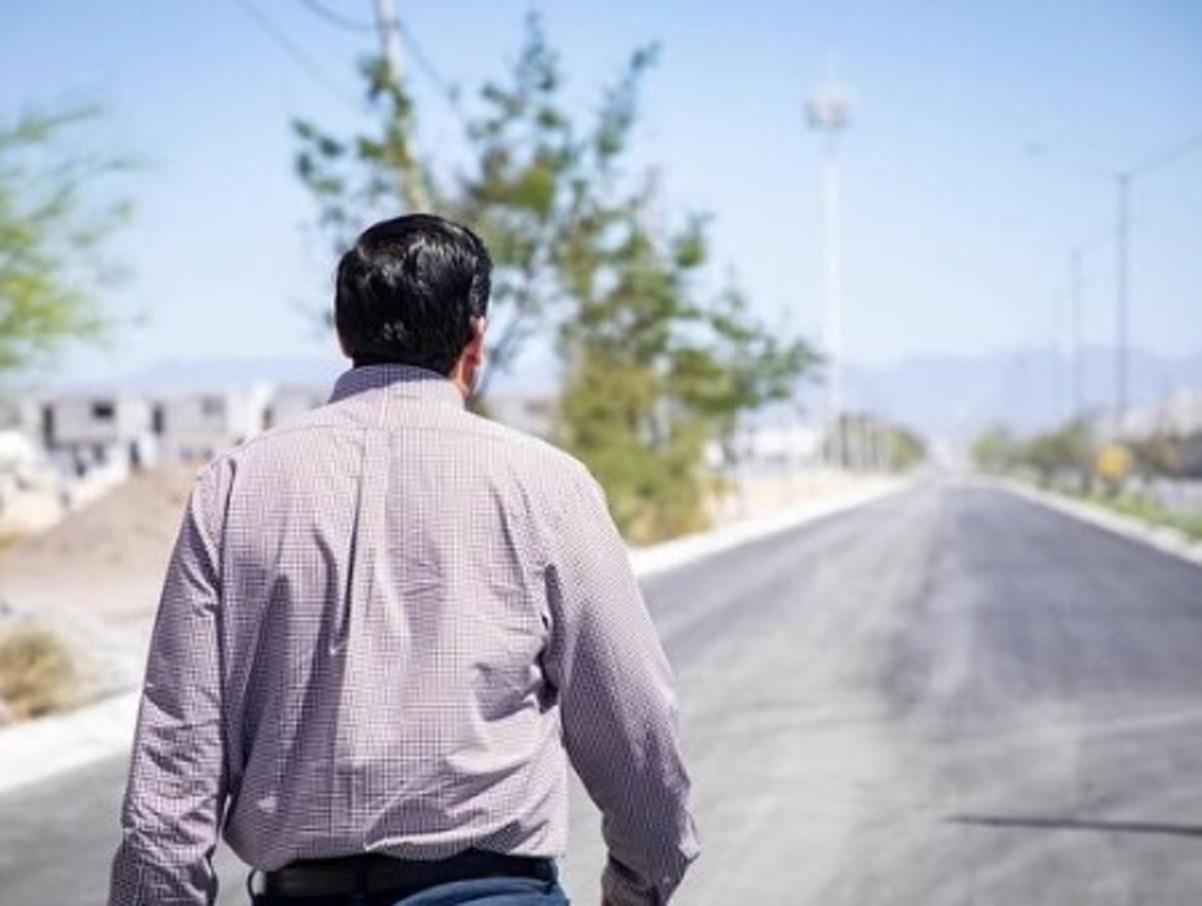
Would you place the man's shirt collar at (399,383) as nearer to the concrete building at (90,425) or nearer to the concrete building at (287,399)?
the concrete building at (287,399)

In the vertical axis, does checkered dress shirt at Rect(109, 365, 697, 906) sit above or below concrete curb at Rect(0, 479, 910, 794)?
above

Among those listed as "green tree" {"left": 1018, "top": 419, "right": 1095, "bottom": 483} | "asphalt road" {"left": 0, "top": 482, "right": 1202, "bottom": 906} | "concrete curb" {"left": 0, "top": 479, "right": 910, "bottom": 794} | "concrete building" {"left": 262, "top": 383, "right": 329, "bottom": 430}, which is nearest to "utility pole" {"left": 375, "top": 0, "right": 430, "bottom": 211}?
"asphalt road" {"left": 0, "top": 482, "right": 1202, "bottom": 906}

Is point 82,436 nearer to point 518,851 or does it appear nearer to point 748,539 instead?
point 748,539

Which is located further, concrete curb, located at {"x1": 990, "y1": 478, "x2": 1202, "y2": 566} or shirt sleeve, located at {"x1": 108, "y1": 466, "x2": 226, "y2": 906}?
concrete curb, located at {"x1": 990, "y1": 478, "x2": 1202, "y2": 566}

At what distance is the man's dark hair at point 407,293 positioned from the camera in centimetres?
231

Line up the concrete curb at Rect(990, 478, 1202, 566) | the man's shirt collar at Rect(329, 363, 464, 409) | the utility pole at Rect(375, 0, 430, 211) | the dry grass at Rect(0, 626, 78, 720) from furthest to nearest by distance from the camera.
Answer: the concrete curb at Rect(990, 478, 1202, 566)
the utility pole at Rect(375, 0, 430, 211)
the dry grass at Rect(0, 626, 78, 720)
the man's shirt collar at Rect(329, 363, 464, 409)

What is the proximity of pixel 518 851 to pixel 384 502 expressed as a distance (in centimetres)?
49

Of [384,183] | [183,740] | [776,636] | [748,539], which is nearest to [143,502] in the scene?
[384,183]

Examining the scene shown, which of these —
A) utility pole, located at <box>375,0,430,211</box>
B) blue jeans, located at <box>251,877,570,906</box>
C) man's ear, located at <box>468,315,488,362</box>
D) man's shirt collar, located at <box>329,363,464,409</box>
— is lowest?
blue jeans, located at <box>251,877,570,906</box>

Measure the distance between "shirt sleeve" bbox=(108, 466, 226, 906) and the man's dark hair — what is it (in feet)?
1.03

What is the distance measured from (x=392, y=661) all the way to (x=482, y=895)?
325 mm

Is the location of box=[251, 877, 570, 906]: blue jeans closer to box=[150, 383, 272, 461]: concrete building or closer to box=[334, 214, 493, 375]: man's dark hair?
box=[334, 214, 493, 375]: man's dark hair

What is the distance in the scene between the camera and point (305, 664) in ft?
7.13

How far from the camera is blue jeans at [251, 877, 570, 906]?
212cm
